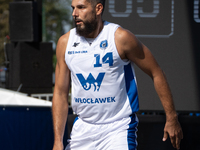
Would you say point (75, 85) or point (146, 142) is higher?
point (75, 85)

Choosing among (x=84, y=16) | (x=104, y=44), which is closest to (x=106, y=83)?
(x=104, y=44)

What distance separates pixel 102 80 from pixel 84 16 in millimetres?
501

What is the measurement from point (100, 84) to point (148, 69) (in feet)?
1.28

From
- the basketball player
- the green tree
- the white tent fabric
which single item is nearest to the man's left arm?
the basketball player

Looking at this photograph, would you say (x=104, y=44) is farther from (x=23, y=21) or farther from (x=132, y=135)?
(x=23, y=21)

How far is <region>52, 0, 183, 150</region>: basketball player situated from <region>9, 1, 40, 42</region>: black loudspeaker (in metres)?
9.77

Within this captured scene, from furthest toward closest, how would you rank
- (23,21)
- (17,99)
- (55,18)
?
(55,18)
(23,21)
(17,99)

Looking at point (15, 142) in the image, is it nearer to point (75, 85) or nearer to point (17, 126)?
point (17, 126)

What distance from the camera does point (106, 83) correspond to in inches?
105

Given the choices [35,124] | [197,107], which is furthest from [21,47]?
[197,107]

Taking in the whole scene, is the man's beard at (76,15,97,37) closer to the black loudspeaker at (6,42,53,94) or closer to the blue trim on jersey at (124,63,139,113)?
the blue trim on jersey at (124,63,139,113)

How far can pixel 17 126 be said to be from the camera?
425cm

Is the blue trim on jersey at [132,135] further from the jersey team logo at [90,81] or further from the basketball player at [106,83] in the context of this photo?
the jersey team logo at [90,81]

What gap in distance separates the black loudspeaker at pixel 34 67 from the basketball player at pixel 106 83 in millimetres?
11014
